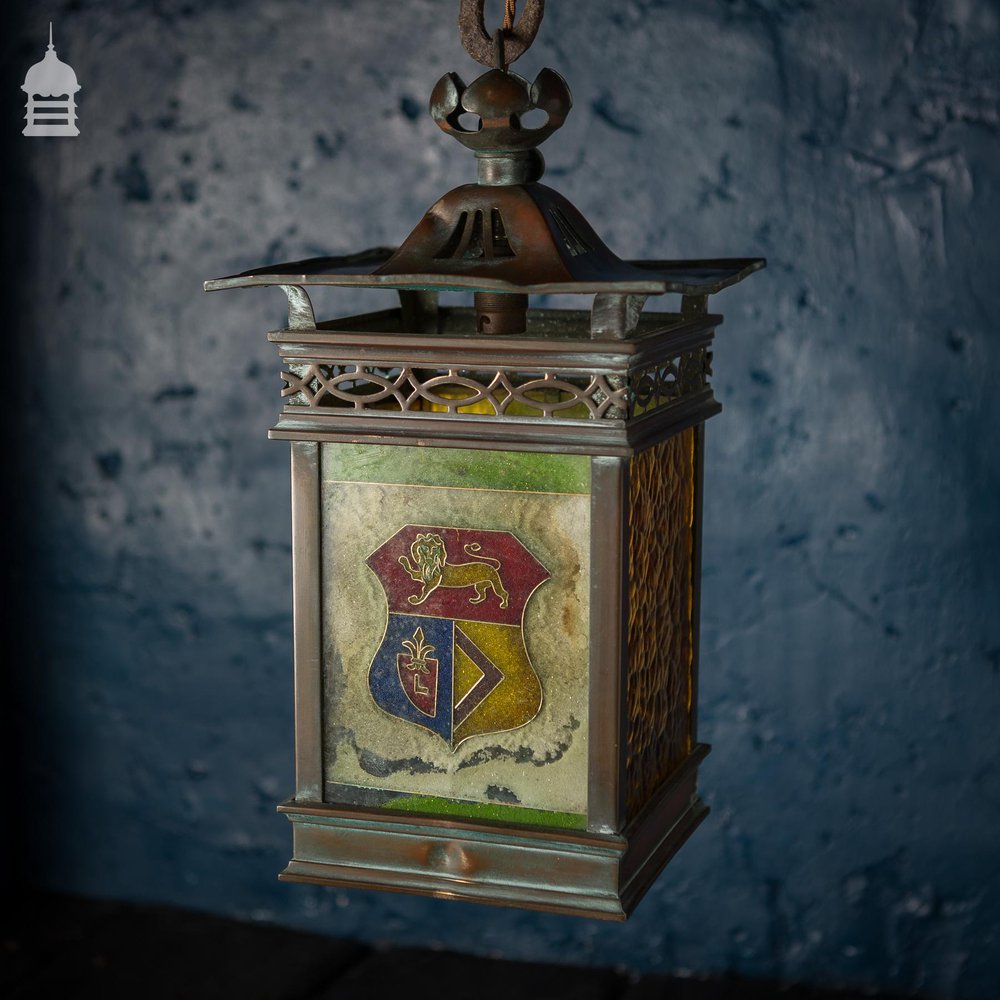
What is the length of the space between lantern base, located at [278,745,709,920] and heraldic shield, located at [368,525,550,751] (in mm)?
82

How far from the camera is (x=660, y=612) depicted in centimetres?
127

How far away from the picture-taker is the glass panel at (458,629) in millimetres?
1129

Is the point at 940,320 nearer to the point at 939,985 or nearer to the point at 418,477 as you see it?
the point at 939,985

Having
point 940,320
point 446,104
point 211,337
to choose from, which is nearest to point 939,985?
point 940,320

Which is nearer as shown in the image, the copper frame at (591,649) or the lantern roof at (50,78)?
the copper frame at (591,649)

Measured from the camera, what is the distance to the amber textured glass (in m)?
1.19

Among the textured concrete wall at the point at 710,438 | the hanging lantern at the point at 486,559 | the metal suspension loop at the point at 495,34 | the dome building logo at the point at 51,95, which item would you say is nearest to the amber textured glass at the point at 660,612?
the hanging lantern at the point at 486,559

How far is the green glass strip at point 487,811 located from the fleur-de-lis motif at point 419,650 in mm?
107

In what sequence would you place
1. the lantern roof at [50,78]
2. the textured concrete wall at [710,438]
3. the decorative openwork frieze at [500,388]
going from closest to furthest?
1. the decorative openwork frieze at [500,388]
2. the textured concrete wall at [710,438]
3. the lantern roof at [50,78]

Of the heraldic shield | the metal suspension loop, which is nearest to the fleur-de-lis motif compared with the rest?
the heraldic shield

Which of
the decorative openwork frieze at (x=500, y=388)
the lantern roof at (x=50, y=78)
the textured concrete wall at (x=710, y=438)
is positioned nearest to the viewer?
the decorative openwork frieze at (x=500, y=388)

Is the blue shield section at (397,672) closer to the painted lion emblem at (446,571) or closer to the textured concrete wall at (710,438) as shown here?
the painted lion emblem at (446,571)

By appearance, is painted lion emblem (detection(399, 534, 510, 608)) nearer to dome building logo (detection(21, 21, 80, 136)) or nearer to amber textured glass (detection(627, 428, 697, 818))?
amber textured glass (detection(627, 428, 697, 818))

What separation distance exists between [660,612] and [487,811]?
23cm
